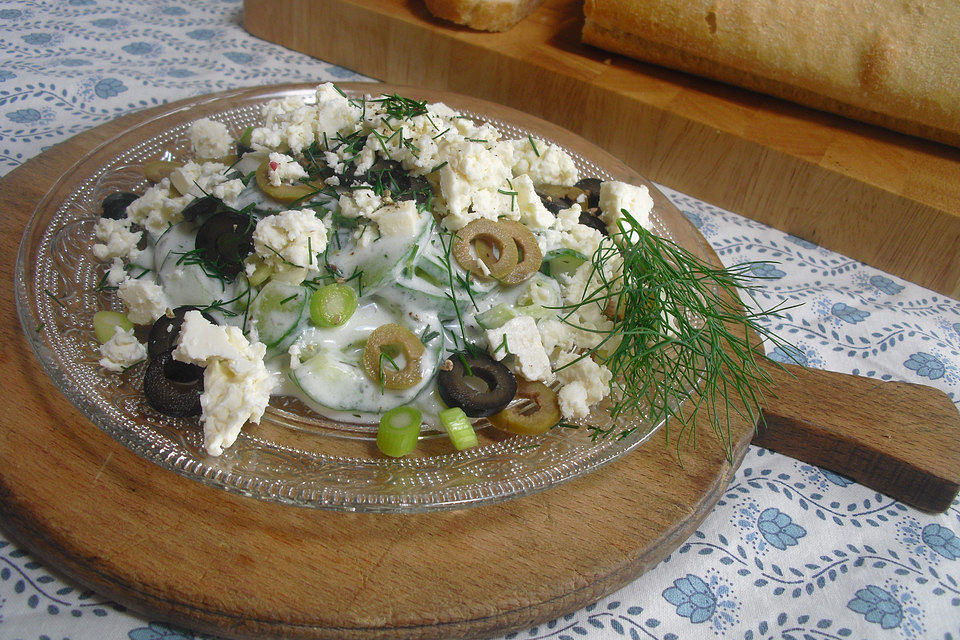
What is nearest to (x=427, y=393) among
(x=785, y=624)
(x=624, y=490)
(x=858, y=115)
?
(x=624, y=490)

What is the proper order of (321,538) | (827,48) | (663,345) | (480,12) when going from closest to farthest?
(321,538) → (663,345) → (827,48) → (480,12)

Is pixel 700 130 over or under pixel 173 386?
over

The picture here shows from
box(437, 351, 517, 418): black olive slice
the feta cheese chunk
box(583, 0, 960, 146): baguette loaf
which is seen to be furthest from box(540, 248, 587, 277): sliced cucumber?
box(583, 0, 960, 146): baguette loaf

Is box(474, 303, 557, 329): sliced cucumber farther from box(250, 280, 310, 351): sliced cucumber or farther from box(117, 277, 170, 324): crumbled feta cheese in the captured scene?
box(117, 277, 170, 324): crumbled feta cheese

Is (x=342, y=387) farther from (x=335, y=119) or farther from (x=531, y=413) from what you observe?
(x=335, y=119)

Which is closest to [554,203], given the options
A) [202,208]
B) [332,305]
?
[332,305]

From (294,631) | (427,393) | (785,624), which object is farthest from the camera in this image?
(427,393)

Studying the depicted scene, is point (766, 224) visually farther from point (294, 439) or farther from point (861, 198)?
point (294, 439)
